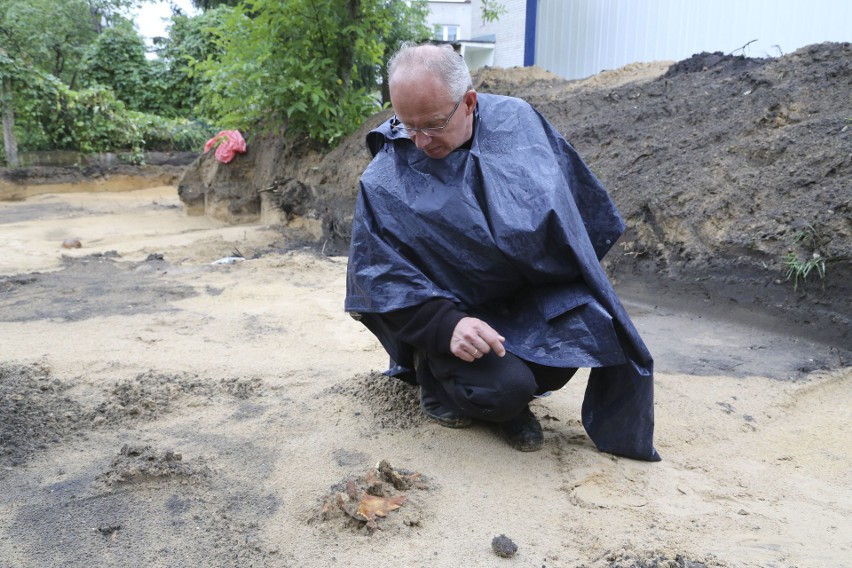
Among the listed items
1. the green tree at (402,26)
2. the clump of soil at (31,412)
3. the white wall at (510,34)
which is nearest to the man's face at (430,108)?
the clump of soil at (31,412)

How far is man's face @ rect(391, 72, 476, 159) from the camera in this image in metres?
Result: 2.06

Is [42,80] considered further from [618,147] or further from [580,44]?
[618,147]

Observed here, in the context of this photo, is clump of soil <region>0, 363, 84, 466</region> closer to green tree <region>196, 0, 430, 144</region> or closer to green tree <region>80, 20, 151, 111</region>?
green tree <region>196, 0, 430, 144</region>

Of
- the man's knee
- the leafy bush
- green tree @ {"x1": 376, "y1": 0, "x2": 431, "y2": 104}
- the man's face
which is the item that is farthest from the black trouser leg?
green tree @ {"x1": 376, "y1": 0, "x2": 431, "y2": 104}

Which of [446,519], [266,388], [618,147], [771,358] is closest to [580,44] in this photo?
[618,147]

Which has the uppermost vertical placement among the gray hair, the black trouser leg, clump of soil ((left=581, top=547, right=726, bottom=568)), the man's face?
the gray hair

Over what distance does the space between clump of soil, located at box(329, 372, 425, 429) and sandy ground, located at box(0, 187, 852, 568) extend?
1cm

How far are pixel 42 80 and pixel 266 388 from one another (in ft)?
36.7

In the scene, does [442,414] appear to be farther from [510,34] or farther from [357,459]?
[510,34]

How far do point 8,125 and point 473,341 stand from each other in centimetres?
1216

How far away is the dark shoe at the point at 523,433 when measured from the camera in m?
2.28

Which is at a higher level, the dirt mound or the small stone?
the dirt mound

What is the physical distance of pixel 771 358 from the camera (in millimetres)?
3271

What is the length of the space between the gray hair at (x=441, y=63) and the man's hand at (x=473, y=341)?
0.74m
